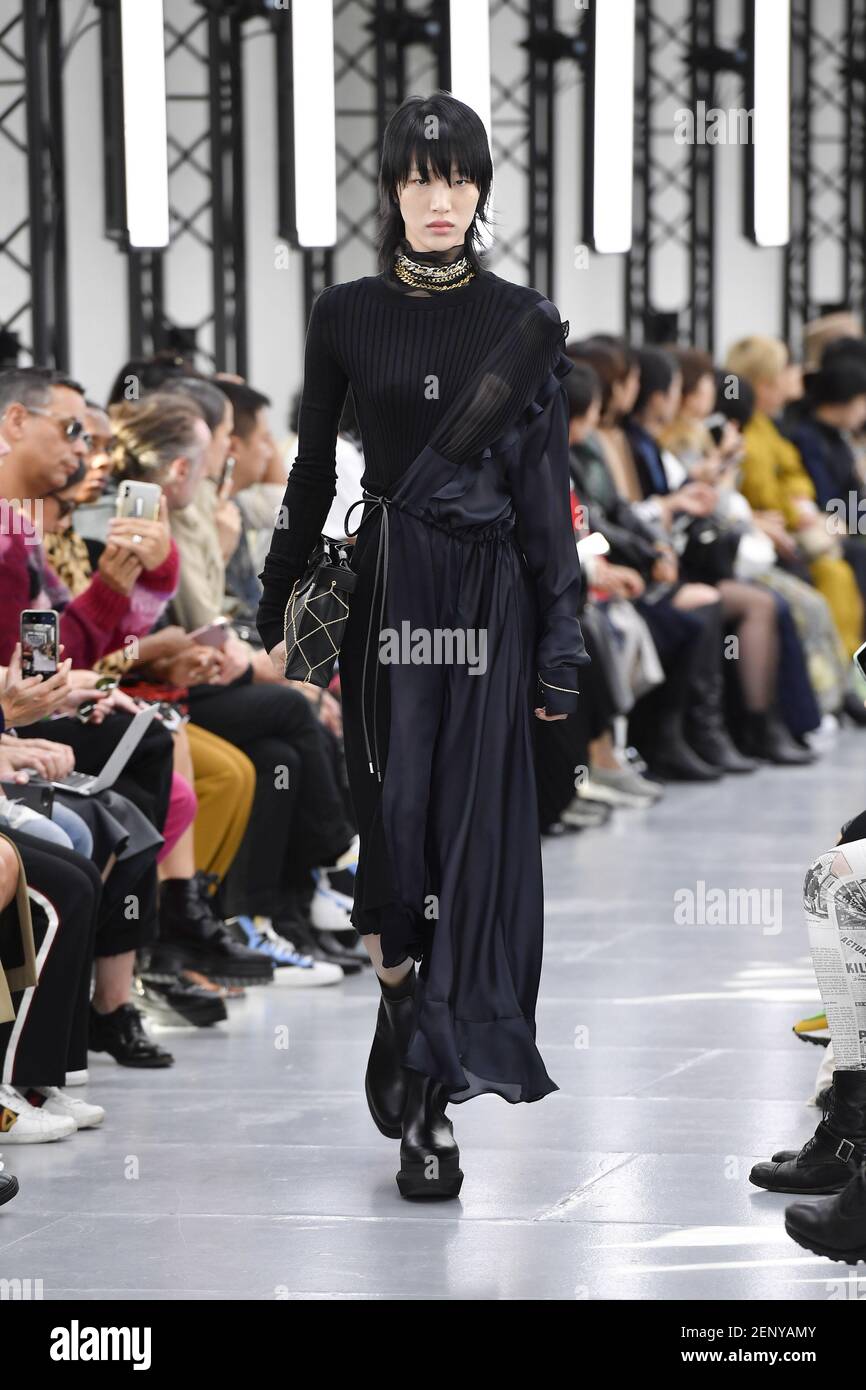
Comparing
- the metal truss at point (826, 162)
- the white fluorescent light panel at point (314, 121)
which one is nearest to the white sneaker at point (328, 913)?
the white fluorescent light panel at point (314, 121)

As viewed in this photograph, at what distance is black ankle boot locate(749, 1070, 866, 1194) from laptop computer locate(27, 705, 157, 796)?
4.54ft

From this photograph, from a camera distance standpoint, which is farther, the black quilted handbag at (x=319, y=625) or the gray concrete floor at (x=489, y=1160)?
the black quilted handbag at (x=319, y=625)

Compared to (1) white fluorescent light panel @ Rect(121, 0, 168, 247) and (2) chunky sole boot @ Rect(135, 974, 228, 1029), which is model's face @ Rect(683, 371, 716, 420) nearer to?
(1) white fluorescent light panel @ Rect(121, 0, 168, 247)

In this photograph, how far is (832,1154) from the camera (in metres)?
2.99

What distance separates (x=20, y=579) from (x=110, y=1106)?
884mm

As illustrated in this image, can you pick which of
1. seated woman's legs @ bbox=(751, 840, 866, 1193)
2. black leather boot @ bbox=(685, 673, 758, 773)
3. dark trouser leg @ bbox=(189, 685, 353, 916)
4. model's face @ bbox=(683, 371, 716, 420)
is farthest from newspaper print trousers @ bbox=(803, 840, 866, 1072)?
model's face @ bbox=(683, 371, 716, 420)

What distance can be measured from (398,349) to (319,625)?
40 centimetres

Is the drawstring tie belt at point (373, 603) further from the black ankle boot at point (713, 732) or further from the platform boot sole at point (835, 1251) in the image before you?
the black ankle boot at point (713, 732)

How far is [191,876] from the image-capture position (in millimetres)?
4441

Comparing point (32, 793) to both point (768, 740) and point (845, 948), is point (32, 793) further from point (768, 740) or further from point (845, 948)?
point (768, 740)

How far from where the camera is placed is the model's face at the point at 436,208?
305 centimetres

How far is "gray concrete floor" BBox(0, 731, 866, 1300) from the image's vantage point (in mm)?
2682
